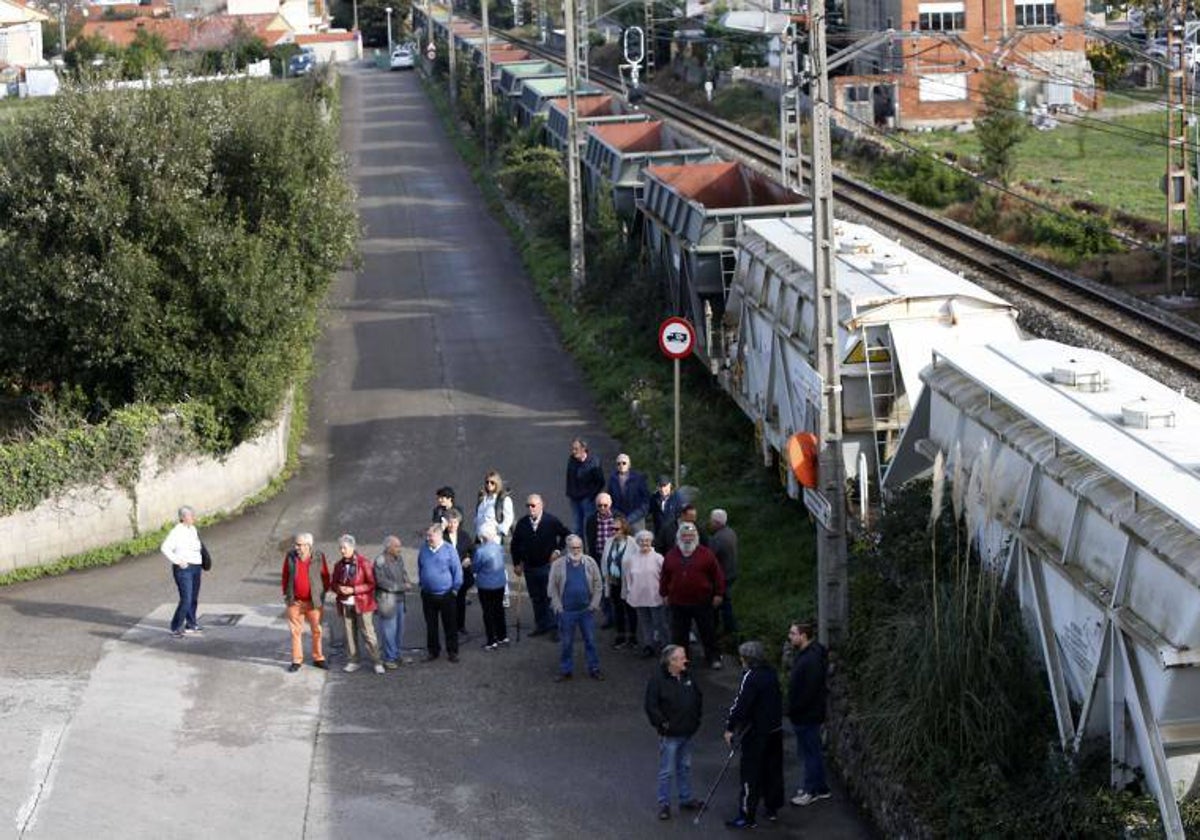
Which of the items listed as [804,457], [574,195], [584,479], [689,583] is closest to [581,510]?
[584,479]

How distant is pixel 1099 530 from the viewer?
1064 cm

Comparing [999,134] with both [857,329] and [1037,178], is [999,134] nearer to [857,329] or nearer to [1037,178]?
[1037,178]

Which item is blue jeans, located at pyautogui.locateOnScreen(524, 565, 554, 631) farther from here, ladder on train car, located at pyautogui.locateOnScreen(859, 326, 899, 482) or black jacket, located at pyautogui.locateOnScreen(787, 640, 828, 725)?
black jacket, located at pyautogui.locateOnScreen(787, 640, 828, 725)

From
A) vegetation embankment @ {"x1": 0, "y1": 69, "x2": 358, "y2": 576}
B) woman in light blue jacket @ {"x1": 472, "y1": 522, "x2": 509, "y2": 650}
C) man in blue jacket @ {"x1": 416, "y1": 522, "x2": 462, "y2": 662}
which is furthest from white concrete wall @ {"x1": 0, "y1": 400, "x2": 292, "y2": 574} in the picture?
woman in light blue jacket @ {"x1": 472, "y1": 522, "x2": 509, "y2": 650}

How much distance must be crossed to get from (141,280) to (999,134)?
91.0 ft

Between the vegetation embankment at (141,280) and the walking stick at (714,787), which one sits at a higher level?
the vegetation embankment at (141,280)

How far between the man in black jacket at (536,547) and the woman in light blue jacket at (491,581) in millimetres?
224

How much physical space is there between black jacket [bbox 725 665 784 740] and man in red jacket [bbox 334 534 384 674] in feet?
14.4

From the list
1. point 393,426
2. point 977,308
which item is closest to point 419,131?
point 393,426

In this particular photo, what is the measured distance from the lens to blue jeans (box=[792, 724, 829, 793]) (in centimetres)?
1242

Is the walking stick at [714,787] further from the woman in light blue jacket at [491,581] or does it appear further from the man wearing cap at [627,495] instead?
the man wearing cap at [627,495]

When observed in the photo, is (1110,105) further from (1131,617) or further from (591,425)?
(1131,617)

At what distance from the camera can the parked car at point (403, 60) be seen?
97.9 m

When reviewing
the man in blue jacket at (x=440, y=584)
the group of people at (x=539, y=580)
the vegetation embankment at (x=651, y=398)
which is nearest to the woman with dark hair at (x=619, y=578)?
the group of people at (x=539, y=580)
